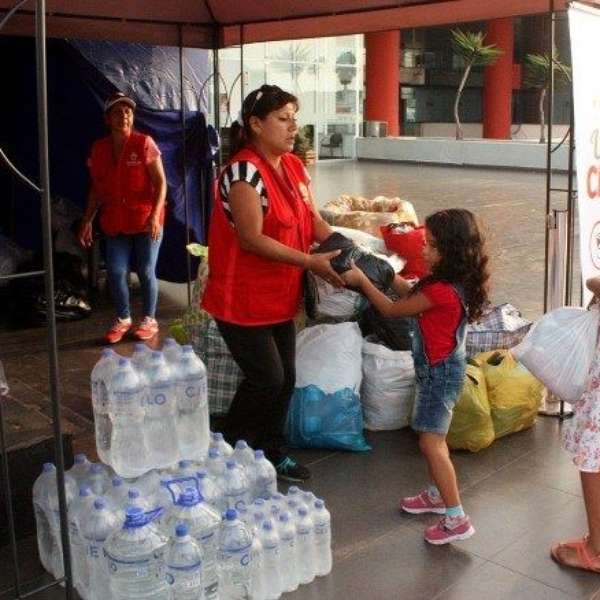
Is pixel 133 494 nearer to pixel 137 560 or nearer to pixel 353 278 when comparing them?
pixel 137 560

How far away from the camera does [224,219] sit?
3.41 metres

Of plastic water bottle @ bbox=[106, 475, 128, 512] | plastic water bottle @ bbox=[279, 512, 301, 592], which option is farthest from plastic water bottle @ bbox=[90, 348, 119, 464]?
plastic water bottle @ bbox=[279, 512, 301, 592]

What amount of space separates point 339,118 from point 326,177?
7.94m

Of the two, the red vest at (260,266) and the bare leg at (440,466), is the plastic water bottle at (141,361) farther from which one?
the bare leg at (440,466)

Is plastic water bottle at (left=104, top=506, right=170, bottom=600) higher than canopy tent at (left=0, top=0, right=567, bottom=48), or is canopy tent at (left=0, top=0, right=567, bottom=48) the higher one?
canopy tent at (left=0, top=0, right=567, bottom=48)

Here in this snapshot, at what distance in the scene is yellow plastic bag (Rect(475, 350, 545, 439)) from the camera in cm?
427

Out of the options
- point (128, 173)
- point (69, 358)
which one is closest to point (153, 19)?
point (128, 173)

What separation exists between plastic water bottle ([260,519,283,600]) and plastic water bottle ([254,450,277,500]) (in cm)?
37

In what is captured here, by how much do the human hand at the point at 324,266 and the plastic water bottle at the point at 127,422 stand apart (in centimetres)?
88

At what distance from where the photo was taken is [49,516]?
3021 millimetres

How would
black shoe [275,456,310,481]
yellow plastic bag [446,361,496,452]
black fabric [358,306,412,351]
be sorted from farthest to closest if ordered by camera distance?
1. black fabric [358,306,412,351]
2. yellow plastic bag [446,361,496,452]
3. black shoe [275,456,310,481]

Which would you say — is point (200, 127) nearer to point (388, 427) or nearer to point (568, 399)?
point (388, 427)

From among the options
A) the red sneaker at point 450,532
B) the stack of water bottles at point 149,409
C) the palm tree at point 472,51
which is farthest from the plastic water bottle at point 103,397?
the palm tree at point 472,51

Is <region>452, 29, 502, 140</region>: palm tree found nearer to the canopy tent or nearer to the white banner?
the canopy tent
